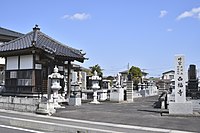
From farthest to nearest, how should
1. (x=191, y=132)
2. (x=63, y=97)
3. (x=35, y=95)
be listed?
(x=63, y=97) → (x=35, y=95) → (x=191, y=132)

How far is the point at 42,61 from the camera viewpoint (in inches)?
746

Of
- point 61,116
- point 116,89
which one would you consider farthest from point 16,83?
point 116,89

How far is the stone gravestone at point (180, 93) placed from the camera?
12.7 meters

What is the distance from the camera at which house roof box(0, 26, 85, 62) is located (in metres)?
18.3

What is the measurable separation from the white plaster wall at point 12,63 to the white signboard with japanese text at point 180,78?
13.0m

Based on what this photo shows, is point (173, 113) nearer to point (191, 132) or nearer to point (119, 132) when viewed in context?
point (191, 132)

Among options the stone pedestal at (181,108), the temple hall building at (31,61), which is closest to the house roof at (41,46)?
the temple hall building at (31,61)

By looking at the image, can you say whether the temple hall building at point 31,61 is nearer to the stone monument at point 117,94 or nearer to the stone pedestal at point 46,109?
the stone pedestal at point 46,109

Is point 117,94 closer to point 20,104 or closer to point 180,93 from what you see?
point 20,104

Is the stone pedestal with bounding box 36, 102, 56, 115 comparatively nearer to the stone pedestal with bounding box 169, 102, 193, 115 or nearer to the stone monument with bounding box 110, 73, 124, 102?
the stone pedestal with bounding box 169, 102, 193, 115

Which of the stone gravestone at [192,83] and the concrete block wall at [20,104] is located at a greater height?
the stone gravestone at [192,83]

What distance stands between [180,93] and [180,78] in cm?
85

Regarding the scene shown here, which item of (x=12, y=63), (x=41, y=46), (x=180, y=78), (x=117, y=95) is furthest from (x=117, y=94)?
(x=180, y=78)

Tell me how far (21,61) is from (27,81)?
6.06ft
